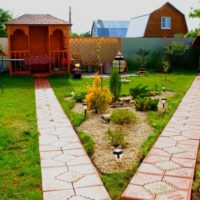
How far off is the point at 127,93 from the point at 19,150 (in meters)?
6.02

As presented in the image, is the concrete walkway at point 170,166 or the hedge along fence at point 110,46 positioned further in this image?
the hedge along fence at point 110,46

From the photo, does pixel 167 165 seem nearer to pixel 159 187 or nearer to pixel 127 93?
pixel 159 187

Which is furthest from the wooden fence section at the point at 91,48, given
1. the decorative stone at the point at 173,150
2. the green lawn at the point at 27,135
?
the decorative stone at the point at 173,150

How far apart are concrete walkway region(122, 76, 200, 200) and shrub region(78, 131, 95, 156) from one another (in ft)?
3.11

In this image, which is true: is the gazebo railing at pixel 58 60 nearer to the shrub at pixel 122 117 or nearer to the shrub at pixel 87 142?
the shrub at pixel 122 117

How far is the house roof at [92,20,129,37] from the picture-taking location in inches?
1489

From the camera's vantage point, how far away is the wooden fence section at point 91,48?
62.8 ft

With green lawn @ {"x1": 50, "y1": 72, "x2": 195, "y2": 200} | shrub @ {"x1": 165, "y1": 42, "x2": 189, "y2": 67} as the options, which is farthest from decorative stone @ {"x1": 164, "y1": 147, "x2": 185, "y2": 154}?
shrub @ {"x1": 165, "y1": 42, "x2": 189, "y2": 67}

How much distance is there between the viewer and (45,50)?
1811cm

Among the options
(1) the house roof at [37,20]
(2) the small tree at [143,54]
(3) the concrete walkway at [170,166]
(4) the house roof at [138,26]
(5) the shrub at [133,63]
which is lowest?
(3) the concrete walkway at [170,166]

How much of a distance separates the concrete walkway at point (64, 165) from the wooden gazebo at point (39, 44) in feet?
29.1

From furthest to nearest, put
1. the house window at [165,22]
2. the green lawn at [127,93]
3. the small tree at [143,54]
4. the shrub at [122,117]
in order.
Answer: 1. the house window at [165,22]
2. the small tree at [143,54]
3. the shrub at [122,117]
4. the green lawn at [127,93]

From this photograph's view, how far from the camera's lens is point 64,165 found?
16.6 feet

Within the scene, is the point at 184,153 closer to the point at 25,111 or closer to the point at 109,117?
the point at 109,117
